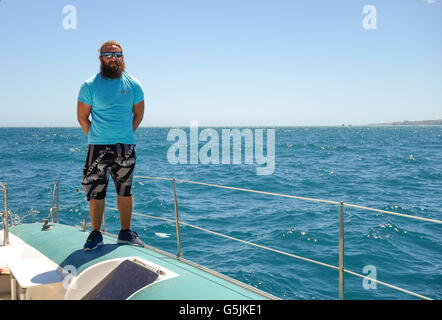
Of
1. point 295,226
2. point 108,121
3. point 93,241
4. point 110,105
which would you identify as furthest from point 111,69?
point 295,226

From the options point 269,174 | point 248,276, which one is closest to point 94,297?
point 248,276

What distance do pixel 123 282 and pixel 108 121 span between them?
48.8 inches

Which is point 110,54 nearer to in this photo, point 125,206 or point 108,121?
point 108,121

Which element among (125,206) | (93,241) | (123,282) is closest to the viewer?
(123,282)

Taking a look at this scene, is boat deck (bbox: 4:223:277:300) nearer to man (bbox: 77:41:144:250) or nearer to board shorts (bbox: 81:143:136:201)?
man (bbox: 77:41:144:250)

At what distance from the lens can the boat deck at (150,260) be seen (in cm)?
218

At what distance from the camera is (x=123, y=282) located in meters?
2.38

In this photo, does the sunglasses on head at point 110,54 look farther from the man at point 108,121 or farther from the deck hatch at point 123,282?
the deck hatch at point 123,282

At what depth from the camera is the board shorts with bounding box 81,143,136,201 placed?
2727 mm

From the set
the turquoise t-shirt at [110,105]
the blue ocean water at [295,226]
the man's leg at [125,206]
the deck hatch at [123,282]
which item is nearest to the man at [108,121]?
the turquoise t-shirt at [110,105]

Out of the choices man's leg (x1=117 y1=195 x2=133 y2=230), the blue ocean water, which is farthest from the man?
the blue ocean water

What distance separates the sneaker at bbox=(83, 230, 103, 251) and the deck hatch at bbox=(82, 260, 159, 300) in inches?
18.3
